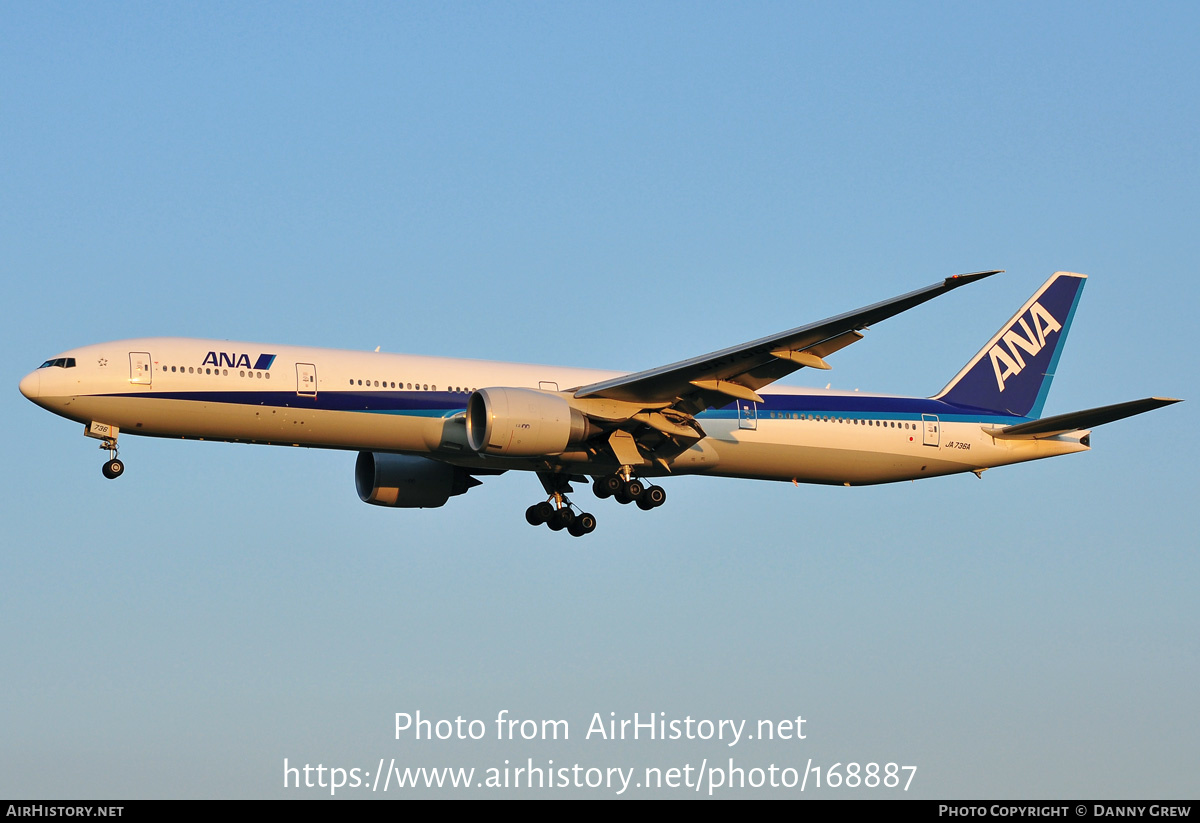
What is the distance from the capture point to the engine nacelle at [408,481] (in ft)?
139

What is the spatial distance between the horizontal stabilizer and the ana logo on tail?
1.91 meters

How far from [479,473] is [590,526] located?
13.0 feet

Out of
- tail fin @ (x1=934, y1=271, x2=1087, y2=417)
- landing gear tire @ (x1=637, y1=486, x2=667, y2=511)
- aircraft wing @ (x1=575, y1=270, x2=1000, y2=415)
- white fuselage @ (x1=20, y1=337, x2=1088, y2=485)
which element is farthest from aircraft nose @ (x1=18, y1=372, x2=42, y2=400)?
tail fin @ (x1=934, y1=271, x2=1087, y2=417)

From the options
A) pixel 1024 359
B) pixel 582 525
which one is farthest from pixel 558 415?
pixel 1024 359

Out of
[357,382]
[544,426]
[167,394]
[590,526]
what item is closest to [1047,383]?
[590,526]

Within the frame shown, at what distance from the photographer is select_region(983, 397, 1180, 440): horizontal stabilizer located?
3639 cm

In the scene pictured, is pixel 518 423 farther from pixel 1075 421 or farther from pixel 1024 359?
pixel 1024 359

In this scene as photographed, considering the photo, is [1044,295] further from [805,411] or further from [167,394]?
A: [167,394]

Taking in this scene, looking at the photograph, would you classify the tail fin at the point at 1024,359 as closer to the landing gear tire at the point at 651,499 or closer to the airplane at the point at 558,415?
the airplane at the point at 558,415

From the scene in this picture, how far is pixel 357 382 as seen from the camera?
117 feet

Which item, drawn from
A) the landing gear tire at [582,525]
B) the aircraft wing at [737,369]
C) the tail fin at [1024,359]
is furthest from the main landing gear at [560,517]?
the tail fin at [1024,359]

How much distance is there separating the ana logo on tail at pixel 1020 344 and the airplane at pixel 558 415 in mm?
1179

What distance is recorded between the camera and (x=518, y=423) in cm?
3503

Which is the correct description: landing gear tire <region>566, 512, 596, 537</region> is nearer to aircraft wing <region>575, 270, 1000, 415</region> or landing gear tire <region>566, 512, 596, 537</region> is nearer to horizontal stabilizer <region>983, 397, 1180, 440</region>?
aircraft wing <region>575, 270, 1000, 415</region>
